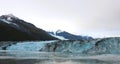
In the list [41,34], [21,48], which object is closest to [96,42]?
[21,48]

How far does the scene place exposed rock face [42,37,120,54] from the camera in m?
62.6

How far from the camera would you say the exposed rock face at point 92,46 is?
62625 mm

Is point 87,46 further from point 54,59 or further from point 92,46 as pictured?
point 54,59

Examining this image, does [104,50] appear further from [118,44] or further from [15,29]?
[15,29]

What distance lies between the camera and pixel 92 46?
6462 centimetres

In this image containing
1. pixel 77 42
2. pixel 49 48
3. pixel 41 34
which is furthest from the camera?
pixel 41 34

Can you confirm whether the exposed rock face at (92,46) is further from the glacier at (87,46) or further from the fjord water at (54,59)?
the fjord water at (54,59)

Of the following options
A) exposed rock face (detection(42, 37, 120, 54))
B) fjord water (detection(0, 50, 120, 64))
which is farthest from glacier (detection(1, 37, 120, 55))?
fjord water (detection(0, 50, 120, 64))

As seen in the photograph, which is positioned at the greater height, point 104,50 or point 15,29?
point 15,29

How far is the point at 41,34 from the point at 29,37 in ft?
90.6

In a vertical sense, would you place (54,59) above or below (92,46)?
below

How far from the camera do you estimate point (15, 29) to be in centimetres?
16812

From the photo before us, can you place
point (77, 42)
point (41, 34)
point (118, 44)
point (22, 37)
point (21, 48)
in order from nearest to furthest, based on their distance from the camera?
point (118, 44) < point (77, 42) < point (21, 48) < point (22, 37) < point (41, 34)

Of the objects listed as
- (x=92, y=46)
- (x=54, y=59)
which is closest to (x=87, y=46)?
(x=92, y=46)
